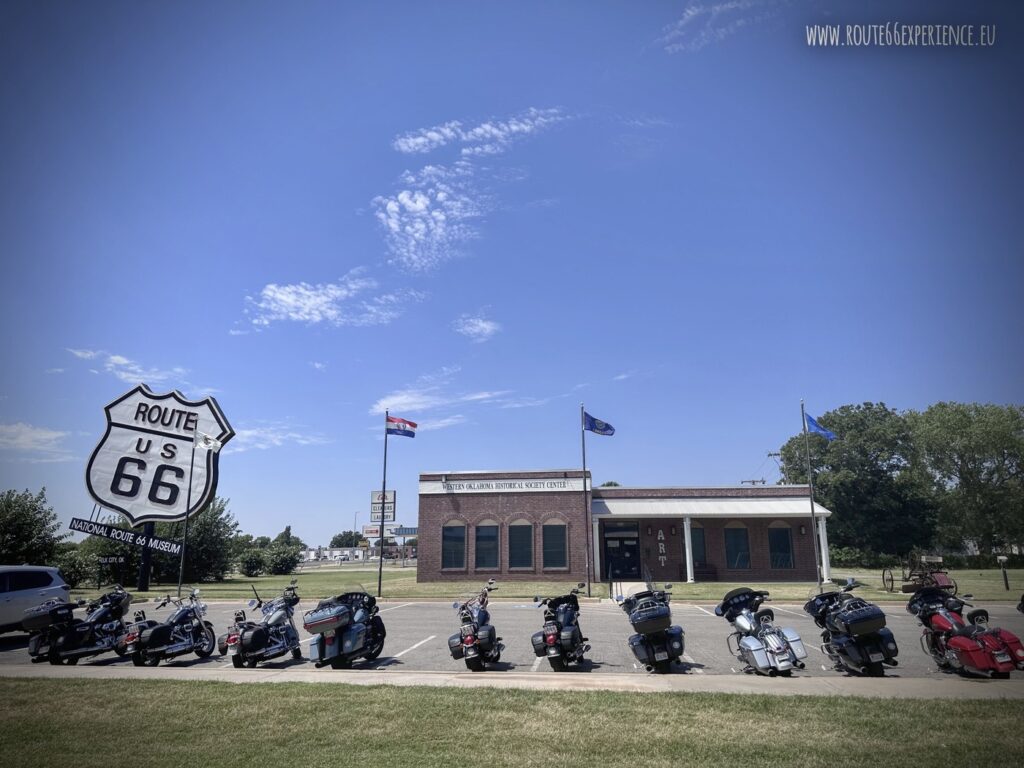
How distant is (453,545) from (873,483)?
4129 cm

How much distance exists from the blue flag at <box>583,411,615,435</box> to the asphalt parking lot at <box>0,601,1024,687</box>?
35.0 feet

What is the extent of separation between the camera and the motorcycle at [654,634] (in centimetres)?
960

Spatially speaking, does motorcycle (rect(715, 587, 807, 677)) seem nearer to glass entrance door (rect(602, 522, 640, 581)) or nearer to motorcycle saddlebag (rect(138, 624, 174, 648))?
motorcycle saddlebag (rect(138, 624, 174, 648))

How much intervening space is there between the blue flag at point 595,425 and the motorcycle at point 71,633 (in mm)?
21556

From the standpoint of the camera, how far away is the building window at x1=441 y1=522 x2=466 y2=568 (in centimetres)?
3472

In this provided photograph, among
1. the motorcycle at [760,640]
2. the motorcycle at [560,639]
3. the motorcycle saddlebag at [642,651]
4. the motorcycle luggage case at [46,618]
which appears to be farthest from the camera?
the motorcycle luggage case at [46,618]

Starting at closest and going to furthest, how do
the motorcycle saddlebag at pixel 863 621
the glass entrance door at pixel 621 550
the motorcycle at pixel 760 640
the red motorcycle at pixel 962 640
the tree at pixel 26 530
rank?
the red motorcycle at pixel 962 640
the motorcycle saddlebag at pixel 863 621
the motorcycle at pixel 760 640
the tree at pixel 26 530
the glass entrance door at pixel 621 550

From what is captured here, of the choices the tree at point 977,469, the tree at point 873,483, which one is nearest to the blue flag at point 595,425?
the tree at point 873,483

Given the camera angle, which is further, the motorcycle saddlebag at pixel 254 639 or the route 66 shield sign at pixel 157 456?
the route 66 shield sign at pixel 157 456

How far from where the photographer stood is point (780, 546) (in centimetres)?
3441

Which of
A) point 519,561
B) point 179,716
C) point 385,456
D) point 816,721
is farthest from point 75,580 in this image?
point 816,721

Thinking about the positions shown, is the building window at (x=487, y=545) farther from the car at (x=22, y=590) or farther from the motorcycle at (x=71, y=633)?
the motorcycle at (x=71, y=633)

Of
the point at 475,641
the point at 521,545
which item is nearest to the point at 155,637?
the point at 475,641

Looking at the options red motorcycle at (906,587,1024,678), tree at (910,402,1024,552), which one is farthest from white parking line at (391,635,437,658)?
tree at (910,402,1024,552)
